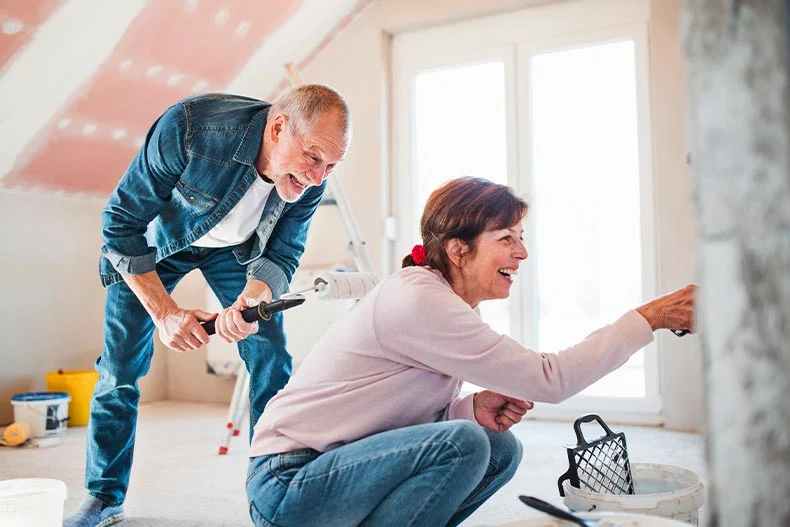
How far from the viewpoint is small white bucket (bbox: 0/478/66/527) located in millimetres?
1405

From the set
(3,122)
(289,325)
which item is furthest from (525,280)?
(3,122)

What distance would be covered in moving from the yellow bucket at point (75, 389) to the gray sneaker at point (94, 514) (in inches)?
62.5

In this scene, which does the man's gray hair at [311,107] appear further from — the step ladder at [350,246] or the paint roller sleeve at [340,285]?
the step ladder at [350,246]

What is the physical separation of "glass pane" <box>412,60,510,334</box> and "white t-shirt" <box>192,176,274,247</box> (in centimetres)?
168

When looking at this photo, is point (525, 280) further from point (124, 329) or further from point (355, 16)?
point (124, 329)

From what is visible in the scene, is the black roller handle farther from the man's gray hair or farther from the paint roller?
the man's gray hair

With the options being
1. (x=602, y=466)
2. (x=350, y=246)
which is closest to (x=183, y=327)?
(x=602, y=466)

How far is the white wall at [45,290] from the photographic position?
3172 mm

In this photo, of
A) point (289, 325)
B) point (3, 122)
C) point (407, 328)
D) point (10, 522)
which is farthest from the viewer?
point (289, 325)

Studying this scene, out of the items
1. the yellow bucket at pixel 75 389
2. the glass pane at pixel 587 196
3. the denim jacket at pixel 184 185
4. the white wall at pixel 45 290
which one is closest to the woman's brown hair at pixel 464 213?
the denim jacket at pixel 184 185

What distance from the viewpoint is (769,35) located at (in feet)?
1.75

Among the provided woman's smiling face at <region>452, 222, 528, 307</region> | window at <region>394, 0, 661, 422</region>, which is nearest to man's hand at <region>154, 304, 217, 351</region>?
woman's smiling face at <region>452, 222, 528, 307</region>

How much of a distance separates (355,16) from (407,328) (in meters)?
2.78

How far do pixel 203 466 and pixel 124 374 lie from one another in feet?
2.50
